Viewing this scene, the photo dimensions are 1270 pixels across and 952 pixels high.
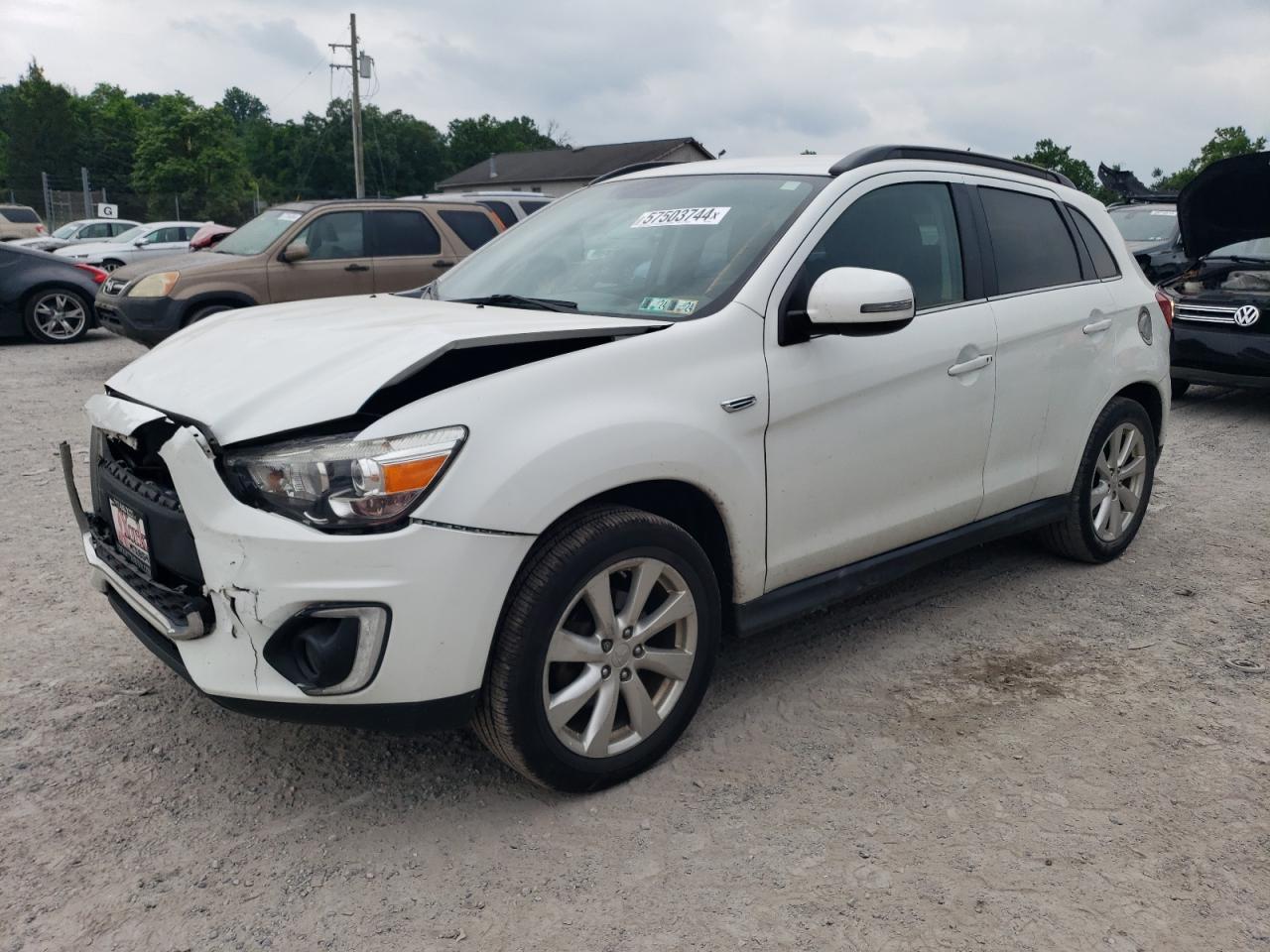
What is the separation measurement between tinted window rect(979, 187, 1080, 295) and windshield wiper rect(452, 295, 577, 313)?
172cm

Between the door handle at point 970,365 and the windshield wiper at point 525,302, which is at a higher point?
the windshield wiper at point 525,302

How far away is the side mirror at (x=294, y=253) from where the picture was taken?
32.5ft

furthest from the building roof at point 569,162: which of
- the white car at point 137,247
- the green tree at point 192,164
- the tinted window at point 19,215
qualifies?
the white car at point 137,247

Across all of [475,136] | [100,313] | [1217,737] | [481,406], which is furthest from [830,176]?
[475,136]

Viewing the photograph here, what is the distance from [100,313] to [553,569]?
9593 millimetres

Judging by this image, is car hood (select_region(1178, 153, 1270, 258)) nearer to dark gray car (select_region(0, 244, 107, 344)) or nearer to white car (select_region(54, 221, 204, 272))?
dark gray car (select_region(0, 244, 107, 344))

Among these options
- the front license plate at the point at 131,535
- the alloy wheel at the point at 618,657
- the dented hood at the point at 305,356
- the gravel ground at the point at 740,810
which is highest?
the dented hood at the point at 305,356

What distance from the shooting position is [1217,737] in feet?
10.9

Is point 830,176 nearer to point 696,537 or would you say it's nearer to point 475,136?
point 696,537

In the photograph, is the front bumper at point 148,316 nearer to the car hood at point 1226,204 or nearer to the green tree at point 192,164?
the car hood at point 1226,204

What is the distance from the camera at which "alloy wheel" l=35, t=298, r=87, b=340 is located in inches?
491

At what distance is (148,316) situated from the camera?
31.6 ft

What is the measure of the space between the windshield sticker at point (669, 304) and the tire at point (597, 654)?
71cm

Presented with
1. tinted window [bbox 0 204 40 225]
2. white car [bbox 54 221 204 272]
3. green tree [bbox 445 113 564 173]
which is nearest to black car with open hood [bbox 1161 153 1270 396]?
white car [bbox 54 221 204 272]
